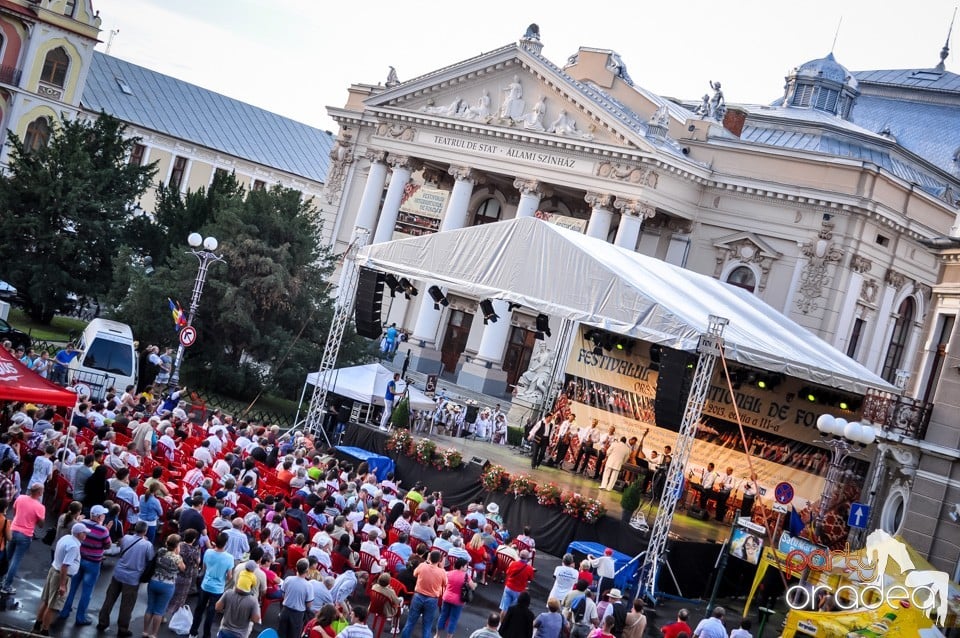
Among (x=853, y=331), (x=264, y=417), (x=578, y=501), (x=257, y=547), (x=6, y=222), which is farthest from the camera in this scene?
(x=853, y=331)

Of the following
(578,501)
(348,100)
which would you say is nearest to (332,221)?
(348,100)

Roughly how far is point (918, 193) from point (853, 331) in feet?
20.3

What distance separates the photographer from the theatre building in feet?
139

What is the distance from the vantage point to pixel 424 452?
1033 inches

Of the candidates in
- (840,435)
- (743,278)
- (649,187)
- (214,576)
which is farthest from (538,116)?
(214,576)

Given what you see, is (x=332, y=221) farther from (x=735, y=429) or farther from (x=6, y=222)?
(x=735, y=429)

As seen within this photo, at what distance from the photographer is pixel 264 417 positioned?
3475 cm

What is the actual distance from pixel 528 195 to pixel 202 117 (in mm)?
40893

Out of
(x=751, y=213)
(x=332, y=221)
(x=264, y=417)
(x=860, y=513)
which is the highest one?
(x=751, y=213)

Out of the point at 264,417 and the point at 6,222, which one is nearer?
the point at 264,417

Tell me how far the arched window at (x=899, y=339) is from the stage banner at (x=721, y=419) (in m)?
18.2

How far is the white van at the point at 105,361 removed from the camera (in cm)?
2817

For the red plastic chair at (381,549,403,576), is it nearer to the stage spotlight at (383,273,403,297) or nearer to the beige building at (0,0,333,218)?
the stage spotlight at (383,273,403,297)

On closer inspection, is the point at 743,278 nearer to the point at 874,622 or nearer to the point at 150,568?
the point at 874,622
